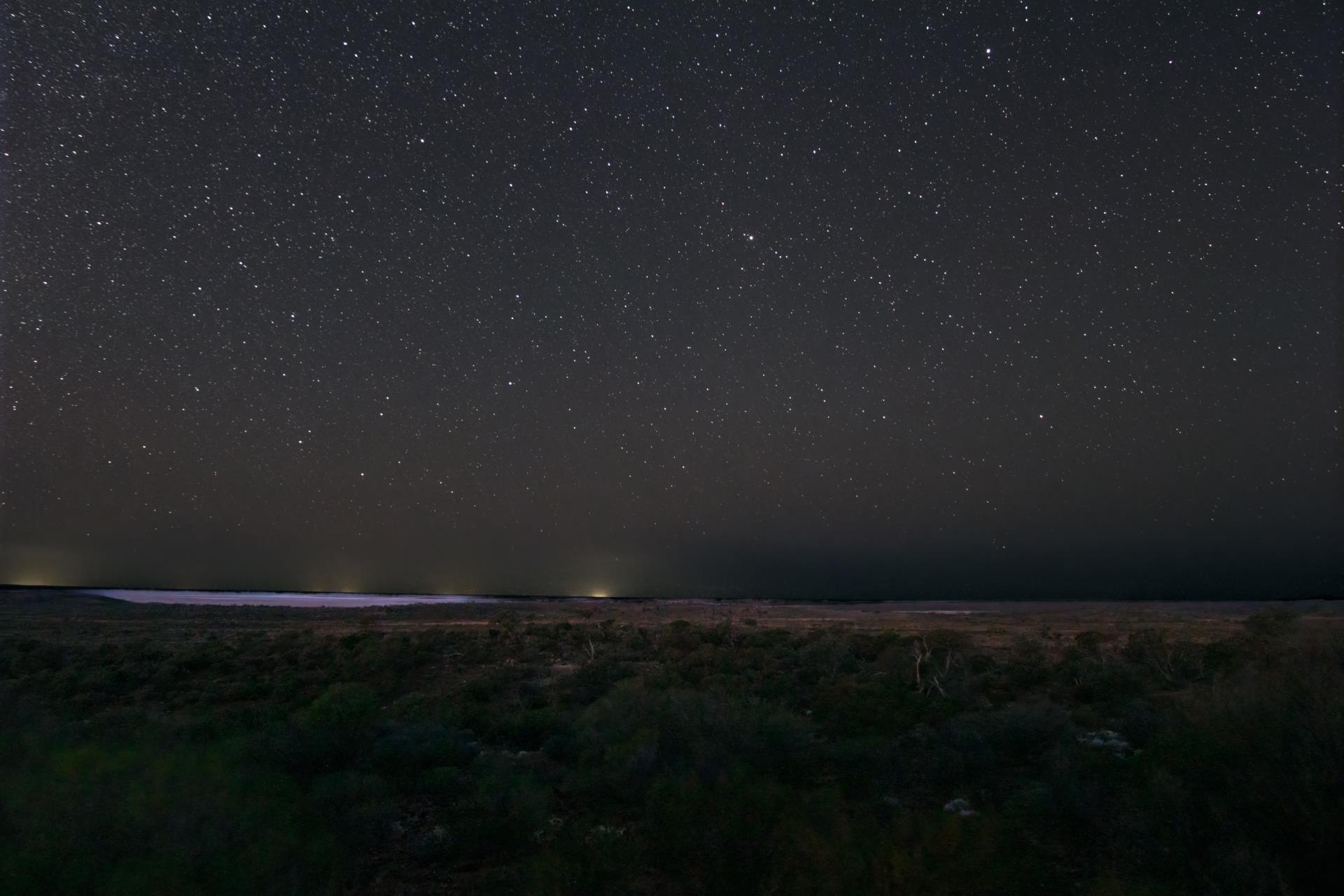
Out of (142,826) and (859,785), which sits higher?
(142,826)

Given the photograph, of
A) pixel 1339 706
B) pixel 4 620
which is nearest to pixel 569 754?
pixel 1339 706

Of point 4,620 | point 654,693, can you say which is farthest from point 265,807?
point 4,620

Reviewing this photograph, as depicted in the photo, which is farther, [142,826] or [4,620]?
[4,620]

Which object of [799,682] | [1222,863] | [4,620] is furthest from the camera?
[4,620]

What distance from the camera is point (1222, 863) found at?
7637 millimetres

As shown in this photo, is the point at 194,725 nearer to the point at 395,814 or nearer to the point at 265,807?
the point at 395,814

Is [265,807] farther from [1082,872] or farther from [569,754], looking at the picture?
[1082,872]

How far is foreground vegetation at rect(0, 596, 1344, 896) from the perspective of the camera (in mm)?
7922

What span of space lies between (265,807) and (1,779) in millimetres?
3529

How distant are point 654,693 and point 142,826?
9.05m

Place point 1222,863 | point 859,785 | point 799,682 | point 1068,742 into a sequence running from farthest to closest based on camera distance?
point 799,682 < point 1068,742 < point 859,785 < point 1222,863

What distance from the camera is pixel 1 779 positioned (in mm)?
9984

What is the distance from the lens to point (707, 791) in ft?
33.8

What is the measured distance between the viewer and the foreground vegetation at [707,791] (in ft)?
26.0
